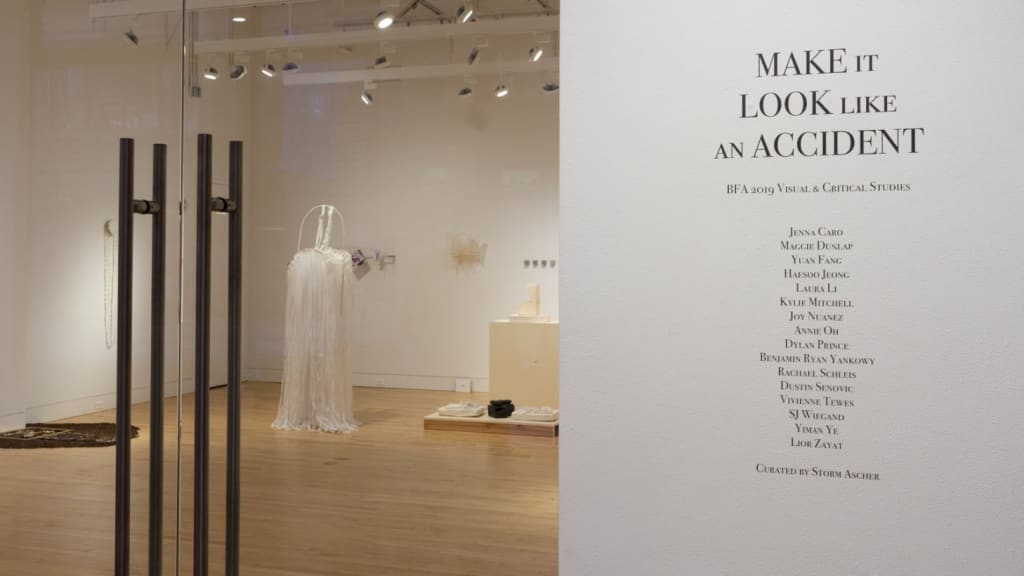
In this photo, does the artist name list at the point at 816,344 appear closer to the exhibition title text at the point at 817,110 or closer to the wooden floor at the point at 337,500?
Result: the exhibition title text at the point at 817,110

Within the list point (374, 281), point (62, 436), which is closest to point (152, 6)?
point (374, 281)

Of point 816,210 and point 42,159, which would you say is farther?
Answer: point 42,159

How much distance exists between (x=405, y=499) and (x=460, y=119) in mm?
1141

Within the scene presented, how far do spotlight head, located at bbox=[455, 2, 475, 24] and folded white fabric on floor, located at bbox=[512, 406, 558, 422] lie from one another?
113 cm

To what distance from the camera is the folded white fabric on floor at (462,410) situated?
2674mm

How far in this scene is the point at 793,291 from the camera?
75.7 inches

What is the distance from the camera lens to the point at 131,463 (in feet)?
10.00

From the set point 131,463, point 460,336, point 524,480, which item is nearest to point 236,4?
point 460,336

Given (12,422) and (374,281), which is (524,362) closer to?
(374,281)

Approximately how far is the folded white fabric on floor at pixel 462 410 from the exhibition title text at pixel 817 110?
108 cm

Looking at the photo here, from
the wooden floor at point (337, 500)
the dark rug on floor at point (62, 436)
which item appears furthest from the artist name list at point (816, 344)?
the dark rug on floor at point (62, 436)

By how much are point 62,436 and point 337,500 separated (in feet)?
3.21

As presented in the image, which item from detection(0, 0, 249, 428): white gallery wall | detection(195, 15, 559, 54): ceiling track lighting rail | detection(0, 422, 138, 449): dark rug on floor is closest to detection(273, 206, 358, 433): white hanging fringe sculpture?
detection(0, 0, 249, 428): white gallery wall

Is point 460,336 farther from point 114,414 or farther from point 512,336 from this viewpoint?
point 114,414
